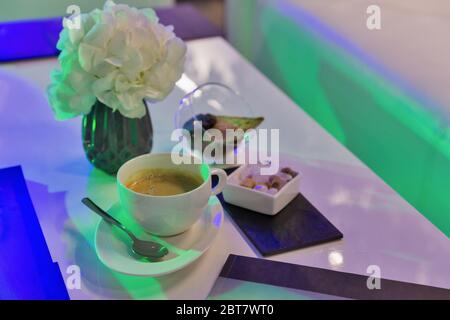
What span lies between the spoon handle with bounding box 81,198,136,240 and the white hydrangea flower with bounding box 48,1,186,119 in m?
0.13

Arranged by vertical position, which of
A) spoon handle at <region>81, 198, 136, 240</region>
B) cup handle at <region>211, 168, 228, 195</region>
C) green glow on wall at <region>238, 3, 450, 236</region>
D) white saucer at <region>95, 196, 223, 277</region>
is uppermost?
cup handle at <region>211, 168, 228, 195</region>

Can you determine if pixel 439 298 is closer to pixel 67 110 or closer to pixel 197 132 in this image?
pixel 197 132

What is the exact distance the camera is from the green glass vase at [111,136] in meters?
0.86

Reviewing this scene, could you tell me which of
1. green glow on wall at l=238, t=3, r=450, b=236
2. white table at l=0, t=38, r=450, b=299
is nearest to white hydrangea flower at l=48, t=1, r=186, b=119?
white table at l=0, t=38, r=450, b=299

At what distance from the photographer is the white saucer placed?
0.68 meters

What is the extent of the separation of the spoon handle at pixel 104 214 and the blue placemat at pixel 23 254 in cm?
7

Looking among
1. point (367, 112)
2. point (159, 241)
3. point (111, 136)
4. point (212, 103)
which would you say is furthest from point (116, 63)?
point (367, 112)

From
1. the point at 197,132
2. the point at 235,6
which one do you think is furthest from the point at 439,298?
the point at 235,6

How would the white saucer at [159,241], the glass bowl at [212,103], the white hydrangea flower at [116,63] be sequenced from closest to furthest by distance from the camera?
1. the white saucer at [159,241]
2. the white hydrangea flower at [116,63]
3. the glass bowl at [212,103]

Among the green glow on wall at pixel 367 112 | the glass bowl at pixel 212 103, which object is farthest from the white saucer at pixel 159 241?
the green glow on wall at pixel 367 112

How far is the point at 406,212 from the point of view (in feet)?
2.77

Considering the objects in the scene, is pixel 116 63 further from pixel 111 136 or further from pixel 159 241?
pixel 159 241

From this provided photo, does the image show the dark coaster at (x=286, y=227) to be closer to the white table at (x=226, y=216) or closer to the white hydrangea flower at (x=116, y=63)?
the white table at (x=226, y=216)

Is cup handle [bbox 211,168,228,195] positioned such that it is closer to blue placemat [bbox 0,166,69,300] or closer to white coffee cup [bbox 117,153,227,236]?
white coffee cup [bbox 117,153,227,236]
